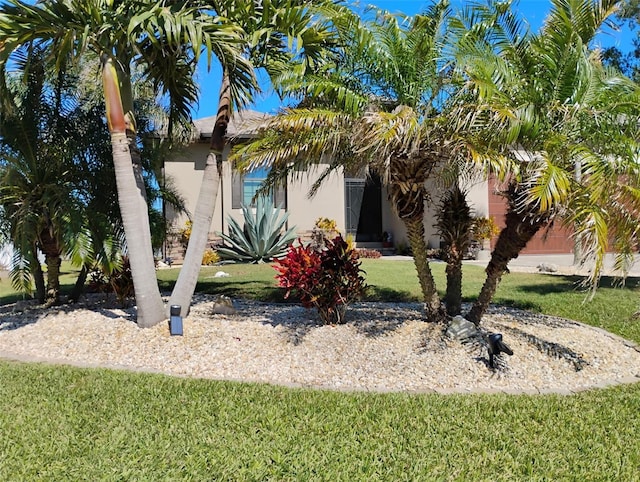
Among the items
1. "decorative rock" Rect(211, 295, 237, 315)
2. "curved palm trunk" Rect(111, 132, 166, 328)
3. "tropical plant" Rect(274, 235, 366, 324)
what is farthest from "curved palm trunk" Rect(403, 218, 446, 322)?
"curved palm trunk" Rect(111, 132, 166, 328)

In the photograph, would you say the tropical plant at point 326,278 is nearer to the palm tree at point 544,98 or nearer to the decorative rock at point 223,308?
the decorative rock at point 223,308

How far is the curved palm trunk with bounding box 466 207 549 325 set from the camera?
636 centimetres

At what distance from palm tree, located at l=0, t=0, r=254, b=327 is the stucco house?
9.38m

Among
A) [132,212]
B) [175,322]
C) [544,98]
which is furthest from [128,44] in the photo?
[544,98]

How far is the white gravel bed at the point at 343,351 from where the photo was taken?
18.4 feet

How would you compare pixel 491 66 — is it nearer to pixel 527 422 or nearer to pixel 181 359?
pixel 527 422

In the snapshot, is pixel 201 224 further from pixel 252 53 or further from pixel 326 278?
pixel 252 53

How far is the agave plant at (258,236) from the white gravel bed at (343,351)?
27.1 ft

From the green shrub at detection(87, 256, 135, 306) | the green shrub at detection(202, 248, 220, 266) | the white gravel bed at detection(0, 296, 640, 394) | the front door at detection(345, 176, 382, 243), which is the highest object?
the front door at detection(345, 176, 382, 243)

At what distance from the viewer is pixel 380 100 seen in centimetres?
635

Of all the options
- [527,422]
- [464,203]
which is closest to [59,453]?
[527,422]

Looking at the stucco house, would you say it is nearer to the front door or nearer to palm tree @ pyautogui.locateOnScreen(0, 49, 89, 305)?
the front door

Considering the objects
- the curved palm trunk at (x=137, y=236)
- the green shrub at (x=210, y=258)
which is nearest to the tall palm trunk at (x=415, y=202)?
the curved palm trunk at (x=137, y=236)

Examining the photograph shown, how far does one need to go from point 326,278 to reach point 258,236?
9707mm
